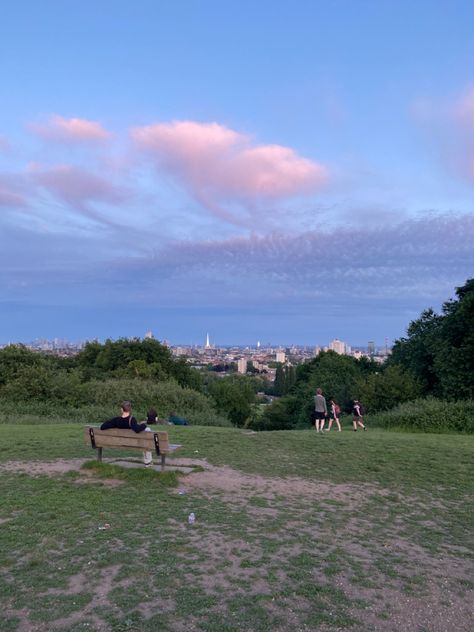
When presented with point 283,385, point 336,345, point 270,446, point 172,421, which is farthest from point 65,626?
point 336,345

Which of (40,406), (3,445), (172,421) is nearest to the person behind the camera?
(3,445)

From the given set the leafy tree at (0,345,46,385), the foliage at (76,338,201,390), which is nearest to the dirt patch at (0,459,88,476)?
the leafy tree at (0,345,46,385)

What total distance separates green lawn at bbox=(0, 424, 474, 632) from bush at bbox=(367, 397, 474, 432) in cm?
1086

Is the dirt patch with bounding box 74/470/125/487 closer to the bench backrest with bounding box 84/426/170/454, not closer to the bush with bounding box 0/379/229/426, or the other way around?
the bench backrest with bounding box 84/426/170/454

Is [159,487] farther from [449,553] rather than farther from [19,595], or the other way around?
[449,553]

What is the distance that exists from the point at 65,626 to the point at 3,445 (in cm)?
884

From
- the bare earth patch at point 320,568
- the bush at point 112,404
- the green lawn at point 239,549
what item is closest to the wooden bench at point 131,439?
the green lawn at point 239,549

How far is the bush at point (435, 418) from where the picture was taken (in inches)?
770

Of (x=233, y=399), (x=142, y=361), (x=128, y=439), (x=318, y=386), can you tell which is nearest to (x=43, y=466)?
(x=128, y=439)

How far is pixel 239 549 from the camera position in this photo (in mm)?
5219

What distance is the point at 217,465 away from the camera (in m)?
9.62

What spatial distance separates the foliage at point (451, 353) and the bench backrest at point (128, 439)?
21.1 meters

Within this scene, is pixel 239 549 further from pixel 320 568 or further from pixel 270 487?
pixel 270 487

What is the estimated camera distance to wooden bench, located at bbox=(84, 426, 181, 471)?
808cm
